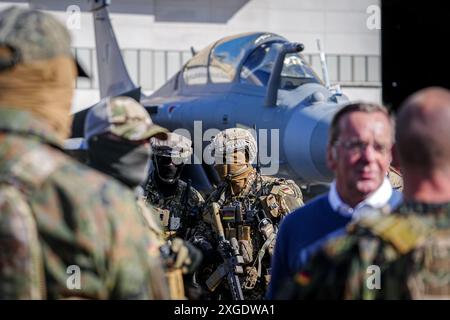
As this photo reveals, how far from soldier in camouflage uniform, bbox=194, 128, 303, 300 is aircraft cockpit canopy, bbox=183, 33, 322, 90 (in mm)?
4227

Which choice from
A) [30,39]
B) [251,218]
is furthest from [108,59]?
[30,39]

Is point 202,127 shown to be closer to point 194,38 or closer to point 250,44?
point 250,44

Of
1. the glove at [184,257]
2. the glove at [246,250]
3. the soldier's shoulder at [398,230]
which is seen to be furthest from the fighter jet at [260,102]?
the soldier's shoulder at [398,230]

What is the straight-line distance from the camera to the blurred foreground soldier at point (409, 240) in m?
3.03

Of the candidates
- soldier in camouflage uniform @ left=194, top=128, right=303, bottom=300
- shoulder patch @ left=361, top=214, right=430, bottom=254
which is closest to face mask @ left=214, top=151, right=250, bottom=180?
soldier in camouflage uniform @ left=194, top=128, right=303, bottom=300

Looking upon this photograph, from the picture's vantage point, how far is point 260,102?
43.9 feet

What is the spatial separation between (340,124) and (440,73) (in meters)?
14.3

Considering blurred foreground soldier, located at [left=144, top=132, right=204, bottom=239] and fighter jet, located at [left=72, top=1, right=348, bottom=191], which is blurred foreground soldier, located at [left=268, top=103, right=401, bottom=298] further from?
fighter jet, located at [left=72, top=1, right=348, bottom=191]

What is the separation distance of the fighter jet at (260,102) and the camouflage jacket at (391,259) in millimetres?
8708

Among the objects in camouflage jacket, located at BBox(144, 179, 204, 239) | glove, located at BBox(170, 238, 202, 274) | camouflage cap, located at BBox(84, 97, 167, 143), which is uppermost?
camouflage cap, located at BBox(84, 97, 167, 143)

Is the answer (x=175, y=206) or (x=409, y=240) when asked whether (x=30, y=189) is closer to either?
(x=409, y=240)

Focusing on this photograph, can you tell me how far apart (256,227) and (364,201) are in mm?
4111

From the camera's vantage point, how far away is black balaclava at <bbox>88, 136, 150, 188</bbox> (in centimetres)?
426

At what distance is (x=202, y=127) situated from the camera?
14.3 metres
